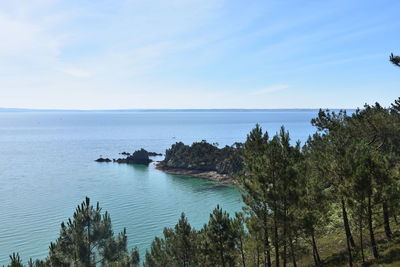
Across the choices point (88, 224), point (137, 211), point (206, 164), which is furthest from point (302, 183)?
point (206, 164)

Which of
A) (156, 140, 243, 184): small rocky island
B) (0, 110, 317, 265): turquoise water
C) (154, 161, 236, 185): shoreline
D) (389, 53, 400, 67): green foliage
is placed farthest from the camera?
(156, 140, 243, 184): small rocky island

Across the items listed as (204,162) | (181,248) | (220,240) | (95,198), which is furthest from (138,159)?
(220,240)

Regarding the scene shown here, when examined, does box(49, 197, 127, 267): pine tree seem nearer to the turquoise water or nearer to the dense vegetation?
the turquoise water

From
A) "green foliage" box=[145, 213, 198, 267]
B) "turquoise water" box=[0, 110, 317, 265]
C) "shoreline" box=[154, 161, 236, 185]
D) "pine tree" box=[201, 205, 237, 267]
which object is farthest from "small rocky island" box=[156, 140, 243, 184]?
"pine tree" box=[201, 205, 237, 267]

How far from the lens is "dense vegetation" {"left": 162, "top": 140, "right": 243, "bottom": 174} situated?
356 ft

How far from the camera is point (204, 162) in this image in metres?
118

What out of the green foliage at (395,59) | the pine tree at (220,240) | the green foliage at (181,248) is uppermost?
the green foliage at (395,59)

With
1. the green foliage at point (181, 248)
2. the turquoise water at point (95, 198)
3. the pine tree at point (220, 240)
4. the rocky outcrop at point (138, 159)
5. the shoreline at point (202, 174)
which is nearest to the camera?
the pine tree at point (220, 240)

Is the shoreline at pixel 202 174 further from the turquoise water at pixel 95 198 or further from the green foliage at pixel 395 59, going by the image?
the green foliage at pixel 395 59

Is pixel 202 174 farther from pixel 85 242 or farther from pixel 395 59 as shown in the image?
pixel 395 59

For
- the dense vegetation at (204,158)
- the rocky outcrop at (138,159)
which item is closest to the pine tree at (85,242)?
the dense vegetation at (204,158)

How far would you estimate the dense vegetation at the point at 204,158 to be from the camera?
108500 mm

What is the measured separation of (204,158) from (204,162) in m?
2.56

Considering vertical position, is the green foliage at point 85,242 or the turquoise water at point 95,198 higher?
the green foliage at point 85,242
